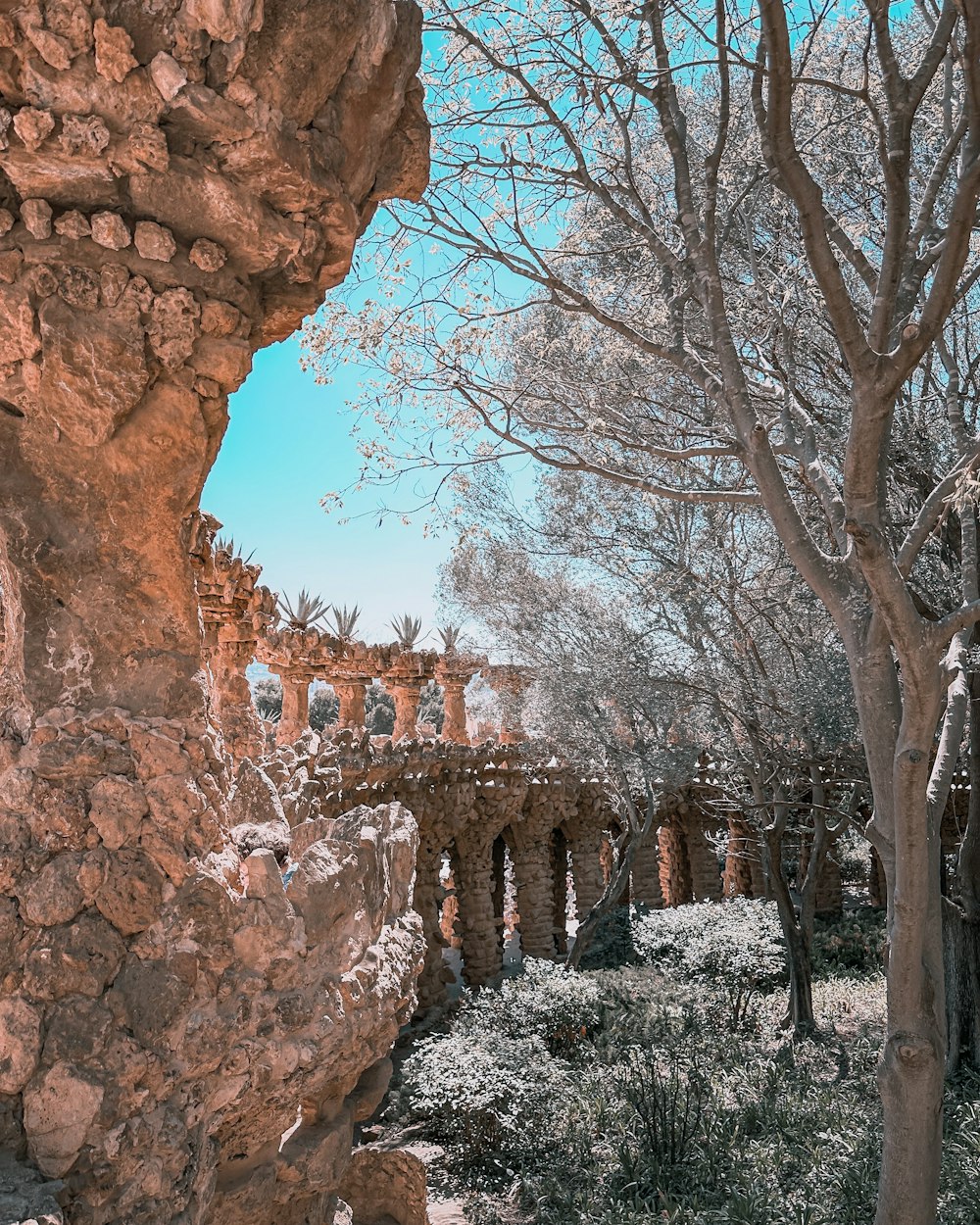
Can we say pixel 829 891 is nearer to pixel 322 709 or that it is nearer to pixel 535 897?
pixel 535 897

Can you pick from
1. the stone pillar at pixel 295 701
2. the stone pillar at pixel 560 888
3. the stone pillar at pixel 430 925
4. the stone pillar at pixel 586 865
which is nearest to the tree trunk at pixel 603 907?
the stone pillar at pixel 430 925

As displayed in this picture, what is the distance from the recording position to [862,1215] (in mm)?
6133

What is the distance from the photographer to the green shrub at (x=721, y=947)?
13633 millimetres

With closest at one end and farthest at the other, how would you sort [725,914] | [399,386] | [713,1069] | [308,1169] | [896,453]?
[308,1169], [399,386], [896,453], [713,1069], [725,914]

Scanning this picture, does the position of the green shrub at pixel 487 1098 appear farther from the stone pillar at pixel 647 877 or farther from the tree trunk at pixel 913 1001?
the stone pillar at pixel 647 877

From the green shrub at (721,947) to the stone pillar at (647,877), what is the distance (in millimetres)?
4283

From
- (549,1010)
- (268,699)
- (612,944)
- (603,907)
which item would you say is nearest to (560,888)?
(612,944)

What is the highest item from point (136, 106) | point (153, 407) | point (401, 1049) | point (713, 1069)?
point (136, 106)

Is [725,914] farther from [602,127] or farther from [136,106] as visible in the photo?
[136,106]

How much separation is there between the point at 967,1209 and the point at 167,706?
6142 millimetres

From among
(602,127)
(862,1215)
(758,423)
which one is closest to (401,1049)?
(862,1215)


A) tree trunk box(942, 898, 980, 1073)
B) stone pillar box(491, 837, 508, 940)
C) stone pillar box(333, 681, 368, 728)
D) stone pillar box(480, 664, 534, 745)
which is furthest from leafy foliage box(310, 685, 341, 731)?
tree trunk box(942, 898, 980, 1073)

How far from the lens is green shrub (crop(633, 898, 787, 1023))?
13633mm

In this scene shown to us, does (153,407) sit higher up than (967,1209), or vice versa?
(153,407)
